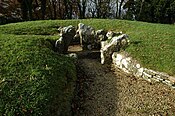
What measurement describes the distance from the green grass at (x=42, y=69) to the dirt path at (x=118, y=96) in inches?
25.9

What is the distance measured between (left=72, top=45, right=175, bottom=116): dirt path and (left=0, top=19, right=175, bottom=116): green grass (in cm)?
66

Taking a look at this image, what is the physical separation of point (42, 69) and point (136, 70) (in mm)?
4135

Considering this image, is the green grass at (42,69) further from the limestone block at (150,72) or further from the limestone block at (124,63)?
the limestone block at (124,63)

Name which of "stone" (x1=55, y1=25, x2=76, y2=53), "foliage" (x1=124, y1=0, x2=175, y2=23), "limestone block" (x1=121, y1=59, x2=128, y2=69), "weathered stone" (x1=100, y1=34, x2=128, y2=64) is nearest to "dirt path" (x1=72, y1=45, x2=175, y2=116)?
"limestone block" (x1=121, y1=59, x2=128, y2=69)

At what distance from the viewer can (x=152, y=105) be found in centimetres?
858

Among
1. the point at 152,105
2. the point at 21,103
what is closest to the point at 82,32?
the point at 152,105

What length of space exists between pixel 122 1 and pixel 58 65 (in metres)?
23.9

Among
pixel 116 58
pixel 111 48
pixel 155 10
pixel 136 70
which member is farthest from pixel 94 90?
pixel 155 10

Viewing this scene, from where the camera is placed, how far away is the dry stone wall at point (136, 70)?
955 centimetres

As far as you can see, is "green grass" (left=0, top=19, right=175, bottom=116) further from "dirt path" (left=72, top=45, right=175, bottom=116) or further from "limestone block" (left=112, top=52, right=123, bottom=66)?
"dirt path" (left=72, top=45, right=175, bottom=116)

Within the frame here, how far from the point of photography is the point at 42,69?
8406mm

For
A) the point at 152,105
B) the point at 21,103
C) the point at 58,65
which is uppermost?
the point at 58,65

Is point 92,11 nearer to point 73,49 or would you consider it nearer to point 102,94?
point 73,49

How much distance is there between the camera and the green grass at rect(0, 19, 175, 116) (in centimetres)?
705
